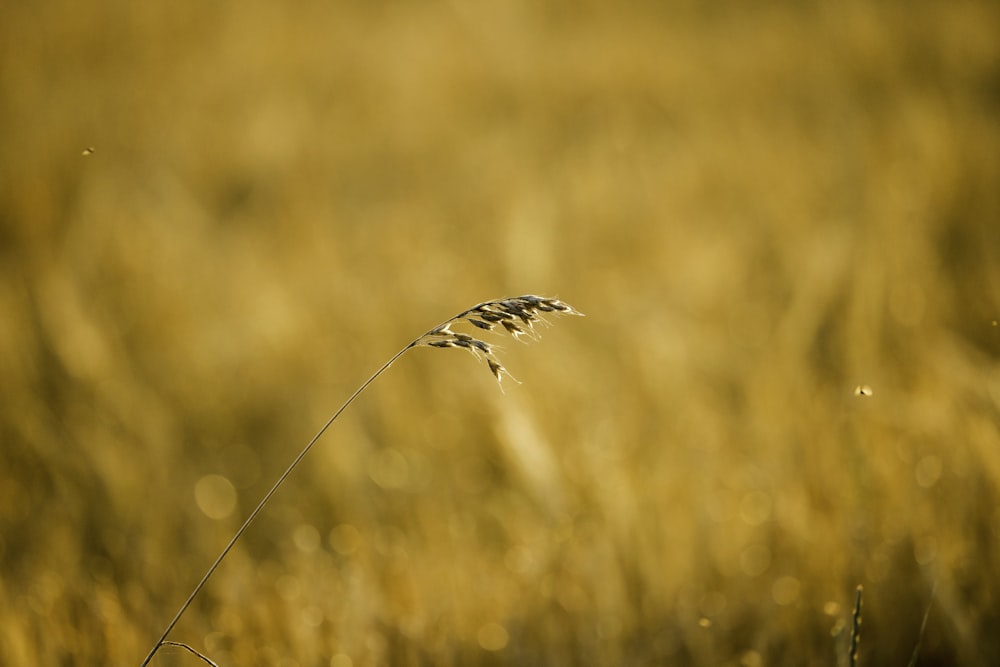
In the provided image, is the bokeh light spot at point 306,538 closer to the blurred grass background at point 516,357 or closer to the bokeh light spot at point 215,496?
the blurred grass background at point 516,357

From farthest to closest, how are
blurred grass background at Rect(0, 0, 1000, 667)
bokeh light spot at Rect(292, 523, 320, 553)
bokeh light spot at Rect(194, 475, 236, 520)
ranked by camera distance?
bokeh light spot at Rect(194, 475, 236, 520) < bokeh light spot at Rect(292, 523, 320, 553) < blurred grass background at Rect(0, 0, 1000, 667)

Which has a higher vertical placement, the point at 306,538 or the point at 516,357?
the point at 516,357

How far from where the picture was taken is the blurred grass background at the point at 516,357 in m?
1.08

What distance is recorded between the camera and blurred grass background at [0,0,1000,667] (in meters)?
1.08

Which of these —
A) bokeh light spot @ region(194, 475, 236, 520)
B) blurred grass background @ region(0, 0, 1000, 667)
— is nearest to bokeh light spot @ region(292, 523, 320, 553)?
blurred grass background @ region(0, 0, 1000, 667)

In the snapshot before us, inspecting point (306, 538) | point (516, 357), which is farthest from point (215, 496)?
point (516, 357)

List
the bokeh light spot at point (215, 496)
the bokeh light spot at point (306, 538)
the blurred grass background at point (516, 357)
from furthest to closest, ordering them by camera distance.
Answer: the bokeh light spot at point (215, 496) < the bokeh light spot at point (306, 538) < the blurred grass background at point (516, 357)

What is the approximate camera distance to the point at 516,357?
1924mm

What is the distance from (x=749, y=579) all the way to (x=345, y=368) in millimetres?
1184

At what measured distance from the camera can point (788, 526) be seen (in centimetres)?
117

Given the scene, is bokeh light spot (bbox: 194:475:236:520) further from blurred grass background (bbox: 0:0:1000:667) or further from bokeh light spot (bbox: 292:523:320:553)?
bokeh light spot (bbox: 292:523:320:553)

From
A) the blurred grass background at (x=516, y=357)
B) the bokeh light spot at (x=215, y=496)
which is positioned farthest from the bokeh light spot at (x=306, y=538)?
the bokeh light spot at (x=215, y=496)

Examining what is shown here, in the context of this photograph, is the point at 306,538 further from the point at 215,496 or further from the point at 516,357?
the point at 516,357

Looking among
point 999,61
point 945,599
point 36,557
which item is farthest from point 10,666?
point 999,61
